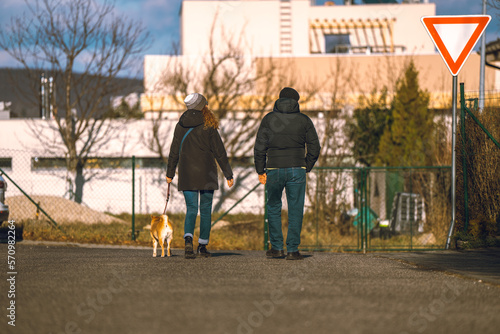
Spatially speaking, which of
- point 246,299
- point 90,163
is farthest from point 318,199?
point 90,163

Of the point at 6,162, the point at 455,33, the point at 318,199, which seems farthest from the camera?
the point at 6,162

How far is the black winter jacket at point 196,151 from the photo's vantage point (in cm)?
728

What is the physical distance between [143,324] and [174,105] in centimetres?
2656

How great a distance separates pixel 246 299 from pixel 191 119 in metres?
3.35

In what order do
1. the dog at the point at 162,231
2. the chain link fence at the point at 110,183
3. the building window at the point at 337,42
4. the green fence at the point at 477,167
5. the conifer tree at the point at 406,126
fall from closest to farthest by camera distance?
the dog at the point at 162,231
the green fence at the point at 477,167
the conifer tree at the point at 406,126
the chain link fence at the point at 110,183
the building window at the point at 337,42

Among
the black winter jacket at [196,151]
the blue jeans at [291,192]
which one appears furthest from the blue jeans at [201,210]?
the blue jeans at [291,192]

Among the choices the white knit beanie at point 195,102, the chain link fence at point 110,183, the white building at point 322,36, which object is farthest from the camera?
the white building at point 322,36

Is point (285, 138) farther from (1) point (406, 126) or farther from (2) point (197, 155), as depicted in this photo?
(1) point (406, 126)

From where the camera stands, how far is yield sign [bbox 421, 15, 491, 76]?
27.3ft

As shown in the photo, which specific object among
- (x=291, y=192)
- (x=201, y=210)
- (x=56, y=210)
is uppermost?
(x=291, y=192)

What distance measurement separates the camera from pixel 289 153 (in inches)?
276

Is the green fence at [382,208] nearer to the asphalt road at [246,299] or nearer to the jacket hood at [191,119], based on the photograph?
the jacket hood at [191,119]

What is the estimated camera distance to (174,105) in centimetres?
2978

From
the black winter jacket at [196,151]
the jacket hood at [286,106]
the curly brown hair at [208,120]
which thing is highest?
the jacket hood at [286,106]
